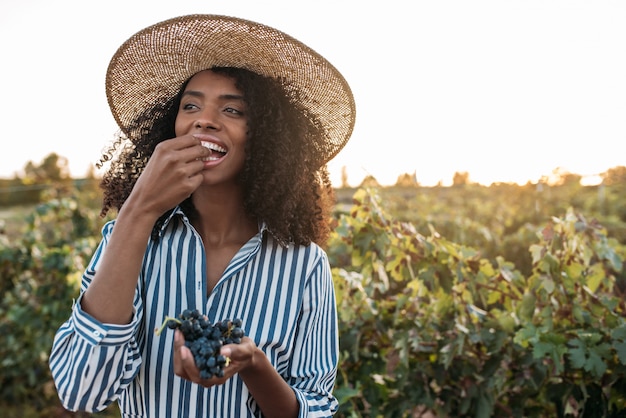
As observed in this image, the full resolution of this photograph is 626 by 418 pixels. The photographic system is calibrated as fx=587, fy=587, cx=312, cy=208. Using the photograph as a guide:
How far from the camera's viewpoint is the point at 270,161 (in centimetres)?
176

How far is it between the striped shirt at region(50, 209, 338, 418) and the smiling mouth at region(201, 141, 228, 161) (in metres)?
0.20

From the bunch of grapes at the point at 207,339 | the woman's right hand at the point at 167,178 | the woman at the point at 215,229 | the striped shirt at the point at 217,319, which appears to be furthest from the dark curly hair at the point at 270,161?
the bunch of grapes at the point at 207,339

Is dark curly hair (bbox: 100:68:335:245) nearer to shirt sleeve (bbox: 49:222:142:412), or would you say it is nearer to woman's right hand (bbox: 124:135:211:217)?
woman's right hand (bbox: 124:135:211:217)

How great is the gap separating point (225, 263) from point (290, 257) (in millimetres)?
179

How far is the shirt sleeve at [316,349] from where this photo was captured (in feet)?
5.00

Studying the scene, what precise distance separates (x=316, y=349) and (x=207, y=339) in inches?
18.5

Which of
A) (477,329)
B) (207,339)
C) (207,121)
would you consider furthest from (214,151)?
(477,329)

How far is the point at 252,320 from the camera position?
1.50m

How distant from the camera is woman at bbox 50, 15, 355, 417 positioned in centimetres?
127

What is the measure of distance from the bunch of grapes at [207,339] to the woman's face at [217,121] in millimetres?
422

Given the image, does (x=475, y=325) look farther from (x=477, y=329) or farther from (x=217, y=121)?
(x=217, y=121)

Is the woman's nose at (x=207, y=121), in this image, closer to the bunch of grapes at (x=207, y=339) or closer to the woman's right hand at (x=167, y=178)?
the woman's right hand at (x=167, y=178)

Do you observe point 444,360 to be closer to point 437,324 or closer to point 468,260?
point 437,324

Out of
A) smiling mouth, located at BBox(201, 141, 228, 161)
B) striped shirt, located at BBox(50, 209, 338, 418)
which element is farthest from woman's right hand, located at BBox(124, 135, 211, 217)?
striped shirt, located at BBox(50, 209, 338, 418)
